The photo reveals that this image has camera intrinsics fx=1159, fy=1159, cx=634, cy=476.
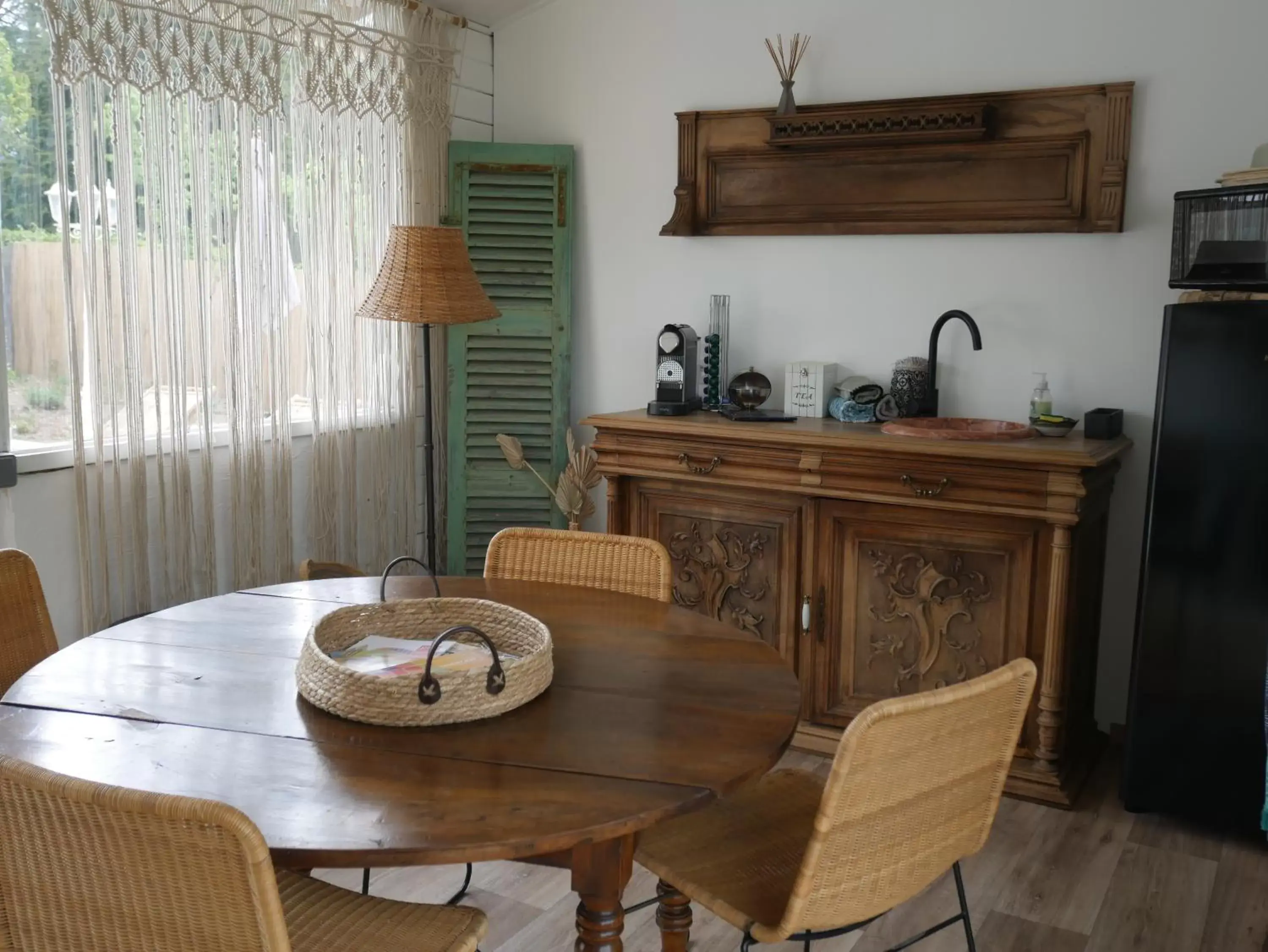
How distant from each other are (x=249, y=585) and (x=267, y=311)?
808 mm

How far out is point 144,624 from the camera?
198 cm

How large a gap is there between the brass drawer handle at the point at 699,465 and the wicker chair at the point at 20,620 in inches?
71.1

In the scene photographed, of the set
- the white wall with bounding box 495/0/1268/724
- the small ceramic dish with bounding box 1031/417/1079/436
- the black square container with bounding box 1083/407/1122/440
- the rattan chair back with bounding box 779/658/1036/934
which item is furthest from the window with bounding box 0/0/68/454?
the black square container with bounding box 1083/407/1122/440

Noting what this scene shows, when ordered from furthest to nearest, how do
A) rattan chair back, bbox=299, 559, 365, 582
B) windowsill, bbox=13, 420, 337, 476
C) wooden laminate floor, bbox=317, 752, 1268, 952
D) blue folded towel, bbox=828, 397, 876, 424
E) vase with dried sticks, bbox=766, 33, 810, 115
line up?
vase with dried sticks, bbox=766, 33, 810, 115
blue folded towel, bbox=828, 397, 876, 424
rattan chair back, bbox=299, 559, 365, 582
windowsill, bbox=13, 420, 337, 476
wooden laminate floor, bbox=317, 752, 1268, 952

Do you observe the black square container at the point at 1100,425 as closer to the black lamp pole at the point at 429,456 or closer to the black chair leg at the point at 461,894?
the black lamp pole at the point at 429,456

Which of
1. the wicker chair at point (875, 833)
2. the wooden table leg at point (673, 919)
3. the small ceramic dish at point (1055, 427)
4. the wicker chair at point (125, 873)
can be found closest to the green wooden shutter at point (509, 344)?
the small ceramic dish at point (1055, 427)

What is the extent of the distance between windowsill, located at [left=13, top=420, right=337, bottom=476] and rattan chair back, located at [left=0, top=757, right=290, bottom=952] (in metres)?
1.83

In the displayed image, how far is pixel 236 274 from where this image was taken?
330 centimetres

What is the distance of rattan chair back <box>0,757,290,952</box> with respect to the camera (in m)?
1.14

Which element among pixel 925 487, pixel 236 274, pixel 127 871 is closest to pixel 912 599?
pixel 925 487

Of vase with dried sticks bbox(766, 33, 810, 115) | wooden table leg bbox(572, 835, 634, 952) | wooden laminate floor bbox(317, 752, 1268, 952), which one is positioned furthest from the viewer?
vase with dried sticks bbox(766, 33, 810, 115)

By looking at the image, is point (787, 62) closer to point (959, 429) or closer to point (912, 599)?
point (959, 429)

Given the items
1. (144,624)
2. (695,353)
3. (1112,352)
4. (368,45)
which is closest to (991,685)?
(144,624)

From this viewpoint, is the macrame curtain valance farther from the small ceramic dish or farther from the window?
the small ceramic dish
